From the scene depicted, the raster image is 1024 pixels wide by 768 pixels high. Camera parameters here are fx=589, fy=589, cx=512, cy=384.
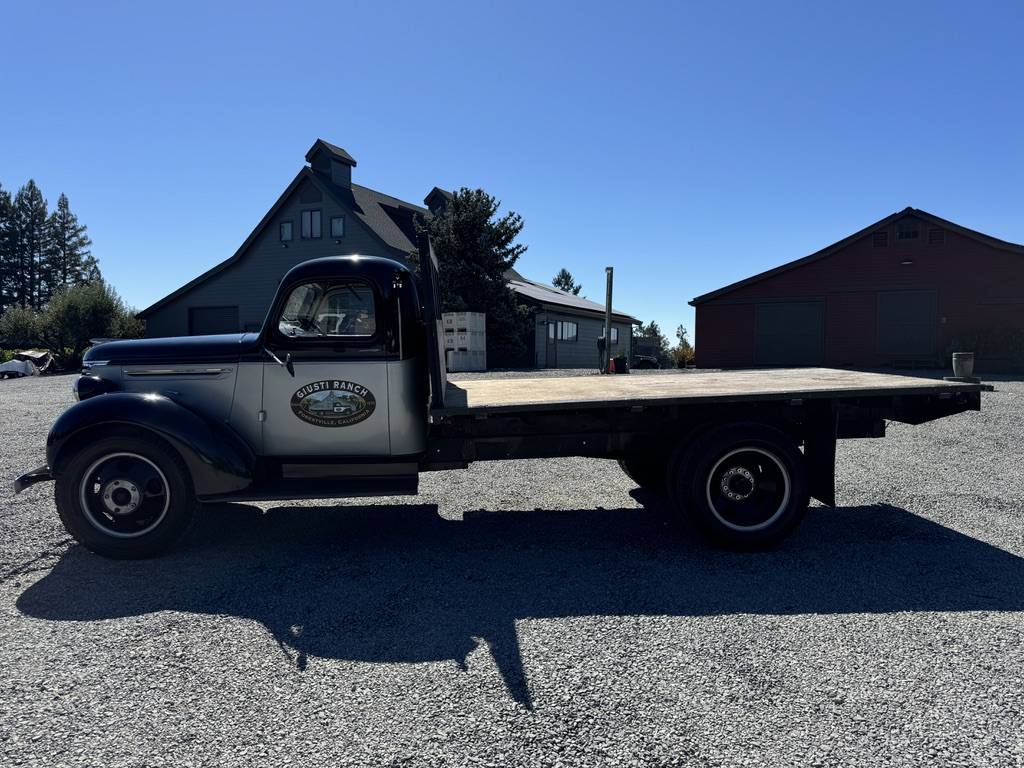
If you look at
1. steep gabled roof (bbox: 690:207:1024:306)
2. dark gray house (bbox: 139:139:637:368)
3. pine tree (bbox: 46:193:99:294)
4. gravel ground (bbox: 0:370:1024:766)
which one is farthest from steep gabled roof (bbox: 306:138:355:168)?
pine tree (bbox: 46:193:99:294)

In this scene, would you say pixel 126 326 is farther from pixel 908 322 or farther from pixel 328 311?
pixel 908 322

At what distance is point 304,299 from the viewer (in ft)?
16.8

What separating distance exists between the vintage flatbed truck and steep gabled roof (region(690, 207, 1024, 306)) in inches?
875

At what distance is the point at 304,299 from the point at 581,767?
4.14m

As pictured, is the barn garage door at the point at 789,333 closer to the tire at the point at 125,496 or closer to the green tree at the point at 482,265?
the green tree at the point at 482,265

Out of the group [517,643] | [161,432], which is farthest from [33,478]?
[517,643]

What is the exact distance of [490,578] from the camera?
4.30m

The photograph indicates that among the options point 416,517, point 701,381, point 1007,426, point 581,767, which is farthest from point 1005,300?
point 581,767

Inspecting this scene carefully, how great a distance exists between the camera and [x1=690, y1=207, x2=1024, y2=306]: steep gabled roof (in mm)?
22625

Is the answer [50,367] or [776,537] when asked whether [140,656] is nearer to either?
[776,537]

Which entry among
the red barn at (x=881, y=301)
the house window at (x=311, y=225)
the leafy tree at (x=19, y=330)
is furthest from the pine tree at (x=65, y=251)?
the red barn at (x=881, y=301)

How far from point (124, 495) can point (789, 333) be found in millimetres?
26031

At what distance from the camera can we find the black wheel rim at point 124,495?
181 inches

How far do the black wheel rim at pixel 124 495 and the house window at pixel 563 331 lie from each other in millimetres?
26048
